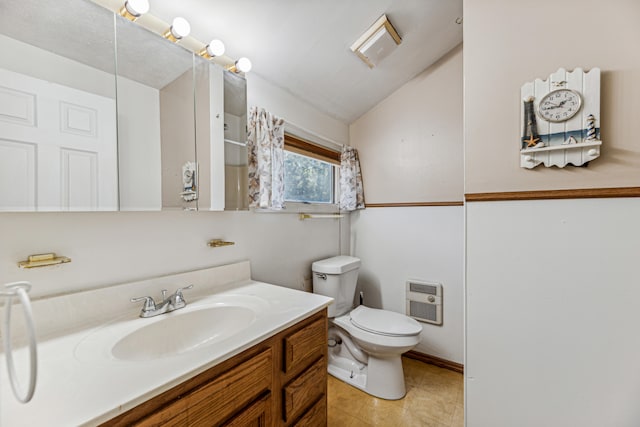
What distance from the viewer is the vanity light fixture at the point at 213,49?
1.22 metres

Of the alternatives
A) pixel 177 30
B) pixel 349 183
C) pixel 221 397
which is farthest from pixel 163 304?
pixel 349 183

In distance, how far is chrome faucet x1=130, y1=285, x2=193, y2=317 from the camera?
1.01 meters

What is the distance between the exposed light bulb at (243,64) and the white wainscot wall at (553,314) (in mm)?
1290

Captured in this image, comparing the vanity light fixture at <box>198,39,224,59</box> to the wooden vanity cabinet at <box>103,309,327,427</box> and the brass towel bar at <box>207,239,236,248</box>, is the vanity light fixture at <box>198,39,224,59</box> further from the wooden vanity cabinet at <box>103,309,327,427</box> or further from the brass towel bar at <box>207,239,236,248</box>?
the wooden vanity cabinet at <box>103,309,327,427</box>

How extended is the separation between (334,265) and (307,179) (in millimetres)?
721

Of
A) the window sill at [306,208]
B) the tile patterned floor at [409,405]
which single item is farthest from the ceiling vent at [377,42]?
the tile patterned floor at [409,405]

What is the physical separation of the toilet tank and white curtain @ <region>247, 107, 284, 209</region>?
1.93 ft

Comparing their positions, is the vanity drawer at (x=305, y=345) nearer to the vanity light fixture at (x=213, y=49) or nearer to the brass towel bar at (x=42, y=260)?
the brass towel bar at (x=42, y=260)

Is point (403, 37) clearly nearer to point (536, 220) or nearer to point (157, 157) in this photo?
point (536, 220)

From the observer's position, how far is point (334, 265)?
190 cm

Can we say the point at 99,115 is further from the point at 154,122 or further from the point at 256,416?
the point at 256,416

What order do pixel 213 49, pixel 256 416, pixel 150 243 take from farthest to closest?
pixel 213 49, pixel 150 243, pixel 256 416

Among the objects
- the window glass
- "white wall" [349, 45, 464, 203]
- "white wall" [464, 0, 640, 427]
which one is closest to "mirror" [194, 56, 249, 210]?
the window glass

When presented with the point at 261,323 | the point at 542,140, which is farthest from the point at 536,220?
the point at 261,323
